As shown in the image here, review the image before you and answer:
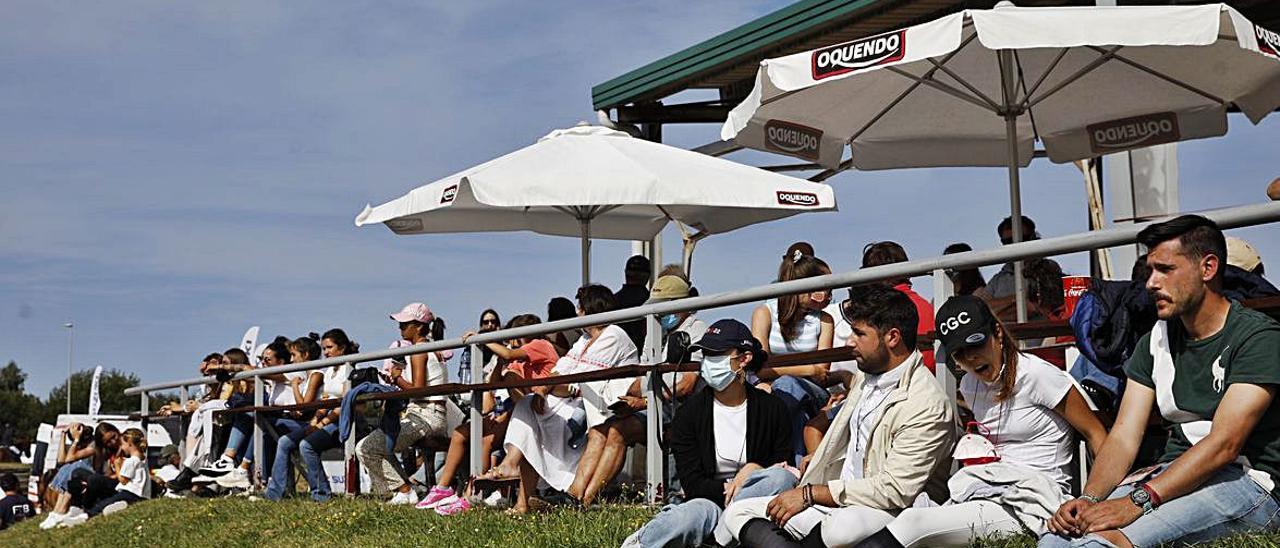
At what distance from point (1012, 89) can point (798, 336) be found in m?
2.71

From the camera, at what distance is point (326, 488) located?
1272 cm

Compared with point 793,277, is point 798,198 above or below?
above

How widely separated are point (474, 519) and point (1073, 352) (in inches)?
162

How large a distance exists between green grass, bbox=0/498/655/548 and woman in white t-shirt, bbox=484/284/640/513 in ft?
1.23

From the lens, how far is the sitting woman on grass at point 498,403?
988cm

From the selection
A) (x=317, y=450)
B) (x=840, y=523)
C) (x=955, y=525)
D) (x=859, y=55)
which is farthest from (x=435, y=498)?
(x=955, y=525)

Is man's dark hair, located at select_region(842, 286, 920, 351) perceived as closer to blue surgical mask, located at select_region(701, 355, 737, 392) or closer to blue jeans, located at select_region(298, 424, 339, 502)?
blue surgical mask, located at select_region(701, 355, 737, 392)

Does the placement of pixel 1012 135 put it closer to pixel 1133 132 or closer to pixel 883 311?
pixel 1133 132

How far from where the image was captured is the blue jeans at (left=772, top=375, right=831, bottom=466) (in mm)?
7863

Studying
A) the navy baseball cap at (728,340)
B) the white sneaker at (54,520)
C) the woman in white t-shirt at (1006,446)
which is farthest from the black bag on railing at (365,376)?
the white sneaker at (54,520)

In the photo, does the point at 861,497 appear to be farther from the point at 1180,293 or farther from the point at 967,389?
the point at 1180,293

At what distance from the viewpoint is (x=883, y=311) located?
6.37 m

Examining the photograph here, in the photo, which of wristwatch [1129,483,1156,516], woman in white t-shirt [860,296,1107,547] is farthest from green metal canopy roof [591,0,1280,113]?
wristwatch [1129,483,1156,516]

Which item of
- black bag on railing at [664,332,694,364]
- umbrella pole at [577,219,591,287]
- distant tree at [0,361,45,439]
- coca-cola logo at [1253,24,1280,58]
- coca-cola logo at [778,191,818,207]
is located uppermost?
coca-cola logo at [1253,24,1280,58]
